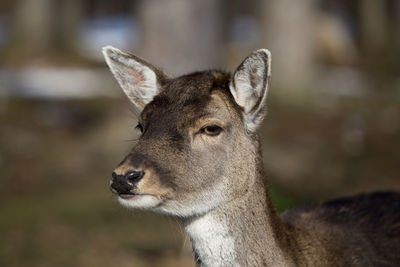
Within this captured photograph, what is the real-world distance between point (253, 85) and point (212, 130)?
35 centimetres

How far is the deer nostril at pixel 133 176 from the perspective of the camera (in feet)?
13.6

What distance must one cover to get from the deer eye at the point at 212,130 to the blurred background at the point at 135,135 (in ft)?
5.38

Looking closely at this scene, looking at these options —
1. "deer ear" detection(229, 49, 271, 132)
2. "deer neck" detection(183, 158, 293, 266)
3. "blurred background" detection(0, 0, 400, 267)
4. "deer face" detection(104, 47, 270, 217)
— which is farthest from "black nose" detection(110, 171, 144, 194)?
"blurred background" detection(0, 0, 400, 267)

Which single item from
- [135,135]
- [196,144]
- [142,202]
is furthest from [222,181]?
[135,135]

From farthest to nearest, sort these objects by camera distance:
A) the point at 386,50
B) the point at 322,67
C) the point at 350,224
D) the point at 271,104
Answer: the point at 386,50 < the point at 322,67 < the point at 271,104 < the point at 350,224

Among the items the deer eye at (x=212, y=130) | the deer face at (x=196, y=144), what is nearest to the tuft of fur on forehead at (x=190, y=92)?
the deer face at (x=196, y=144)

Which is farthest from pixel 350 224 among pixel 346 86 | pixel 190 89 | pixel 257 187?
pixel 346 86

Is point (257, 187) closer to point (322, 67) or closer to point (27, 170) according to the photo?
point (27, 170)

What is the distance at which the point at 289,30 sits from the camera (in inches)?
640

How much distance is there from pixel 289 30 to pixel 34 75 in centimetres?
820

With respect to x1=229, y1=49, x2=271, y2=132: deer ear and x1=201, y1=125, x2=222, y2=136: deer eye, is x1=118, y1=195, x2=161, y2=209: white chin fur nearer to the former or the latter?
x1=201, y1=125, x2=222, y2=136: deer eye

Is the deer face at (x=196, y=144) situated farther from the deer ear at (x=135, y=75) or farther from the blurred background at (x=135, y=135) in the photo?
the blurred background at (x=135, y=135)

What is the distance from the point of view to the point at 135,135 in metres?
10.3

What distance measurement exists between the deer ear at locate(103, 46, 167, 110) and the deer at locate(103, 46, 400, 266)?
0.08 ft
